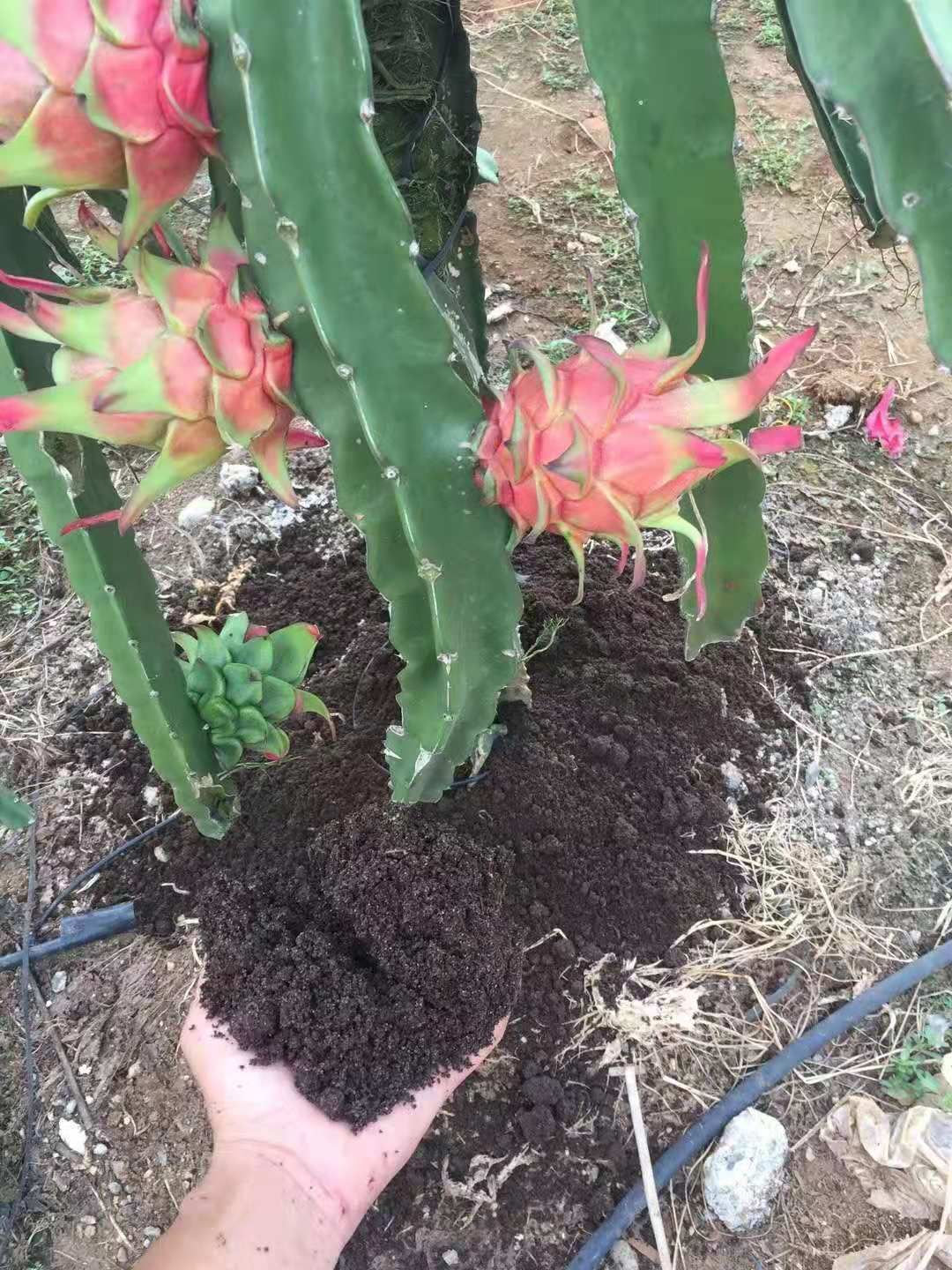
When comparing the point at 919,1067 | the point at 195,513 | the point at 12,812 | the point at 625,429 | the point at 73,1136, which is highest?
the point at 625,429

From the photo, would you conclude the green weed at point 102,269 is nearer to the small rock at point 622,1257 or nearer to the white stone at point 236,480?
the white stone at point 236,480

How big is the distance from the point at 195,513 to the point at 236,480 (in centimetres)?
11

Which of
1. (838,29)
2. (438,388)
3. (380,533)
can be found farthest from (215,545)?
(838,29)

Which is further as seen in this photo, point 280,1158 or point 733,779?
point 733,779

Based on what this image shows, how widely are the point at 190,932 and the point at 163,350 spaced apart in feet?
3.03

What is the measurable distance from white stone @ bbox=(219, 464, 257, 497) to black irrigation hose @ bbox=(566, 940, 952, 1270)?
138 cm

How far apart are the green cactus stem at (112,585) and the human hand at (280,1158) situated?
32 centimetres

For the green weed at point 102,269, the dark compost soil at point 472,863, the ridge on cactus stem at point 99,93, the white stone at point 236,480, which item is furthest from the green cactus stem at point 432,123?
the green weed at point 102,269

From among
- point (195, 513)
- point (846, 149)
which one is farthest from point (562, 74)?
point (846, 149)

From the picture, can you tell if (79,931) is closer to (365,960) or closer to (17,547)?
(365,960)

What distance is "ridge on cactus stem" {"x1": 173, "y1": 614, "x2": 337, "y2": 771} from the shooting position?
1.27 meters

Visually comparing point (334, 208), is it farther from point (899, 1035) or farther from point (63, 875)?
point (899, 1035)

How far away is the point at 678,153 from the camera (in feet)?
3.00

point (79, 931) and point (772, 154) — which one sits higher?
point (772, 154)
